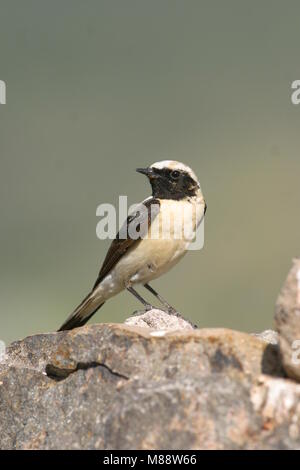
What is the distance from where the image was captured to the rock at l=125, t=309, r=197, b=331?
360 inches

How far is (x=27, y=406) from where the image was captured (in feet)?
26.1

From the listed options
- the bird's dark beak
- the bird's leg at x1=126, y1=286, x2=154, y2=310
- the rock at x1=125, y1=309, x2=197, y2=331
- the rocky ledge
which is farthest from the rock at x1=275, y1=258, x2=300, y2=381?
the bird's dark beak

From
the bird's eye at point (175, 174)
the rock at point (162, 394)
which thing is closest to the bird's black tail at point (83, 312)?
the bird's eye at point (175, 174)

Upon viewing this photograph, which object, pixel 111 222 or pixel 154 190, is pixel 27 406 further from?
pixel 111 222

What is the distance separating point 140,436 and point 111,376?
852 millimetres

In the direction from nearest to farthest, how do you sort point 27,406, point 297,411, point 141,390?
point 297,411, point 141,390, point 27,406

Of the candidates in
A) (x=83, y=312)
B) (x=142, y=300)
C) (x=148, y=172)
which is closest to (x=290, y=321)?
(x=142, y=300)

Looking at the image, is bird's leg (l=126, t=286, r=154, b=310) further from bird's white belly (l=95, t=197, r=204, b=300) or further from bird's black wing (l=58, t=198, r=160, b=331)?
bird's black wing (l=58, t=198, r=160, b=331)

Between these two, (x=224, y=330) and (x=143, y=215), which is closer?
(x=224, y=330)

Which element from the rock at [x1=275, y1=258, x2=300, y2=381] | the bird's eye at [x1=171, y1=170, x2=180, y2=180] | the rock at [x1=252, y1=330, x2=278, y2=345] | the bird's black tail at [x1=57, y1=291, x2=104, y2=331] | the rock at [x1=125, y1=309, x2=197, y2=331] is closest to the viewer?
the rock at [x1=275, y1=258, x2=300, y2=381]

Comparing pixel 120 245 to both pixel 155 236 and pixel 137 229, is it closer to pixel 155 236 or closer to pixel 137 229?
pixel 137 229

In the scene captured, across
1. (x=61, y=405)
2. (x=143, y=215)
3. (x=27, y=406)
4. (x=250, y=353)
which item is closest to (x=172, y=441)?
(x=250, y=353)

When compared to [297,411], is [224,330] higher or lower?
higher

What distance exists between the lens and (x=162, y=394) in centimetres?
623
